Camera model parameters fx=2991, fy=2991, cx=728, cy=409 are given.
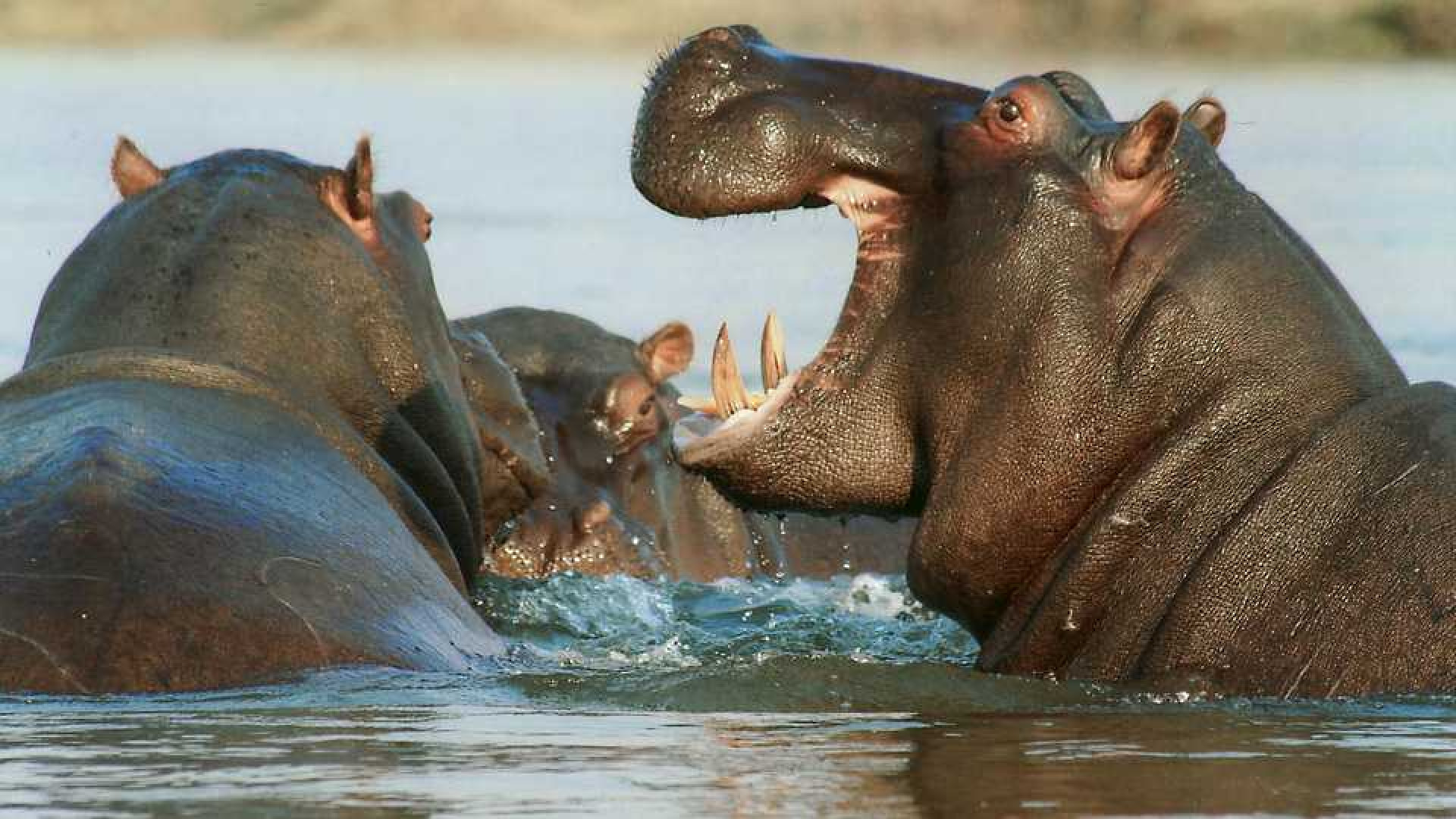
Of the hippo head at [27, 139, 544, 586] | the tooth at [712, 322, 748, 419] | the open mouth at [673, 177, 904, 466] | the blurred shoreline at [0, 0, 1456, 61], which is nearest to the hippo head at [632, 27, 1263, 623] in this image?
the open mouth at [673, 177, 904, 466]

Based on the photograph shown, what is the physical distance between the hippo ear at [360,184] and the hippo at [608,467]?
8.60 feet

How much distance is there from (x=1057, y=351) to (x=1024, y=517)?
0.36 m

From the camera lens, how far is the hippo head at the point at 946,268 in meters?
6.05

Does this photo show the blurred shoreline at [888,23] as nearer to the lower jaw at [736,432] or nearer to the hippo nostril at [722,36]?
the hippo nostril at [722,36]

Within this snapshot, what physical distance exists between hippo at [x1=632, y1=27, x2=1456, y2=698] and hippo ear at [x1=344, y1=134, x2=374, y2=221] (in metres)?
1.18

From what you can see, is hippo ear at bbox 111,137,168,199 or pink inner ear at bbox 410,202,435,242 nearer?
hippo ear at bbox 111,137,168,199

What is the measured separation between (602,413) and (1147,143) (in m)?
5.12

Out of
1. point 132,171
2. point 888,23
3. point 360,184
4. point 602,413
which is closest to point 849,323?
point 360,184

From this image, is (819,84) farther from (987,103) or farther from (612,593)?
(612,593)

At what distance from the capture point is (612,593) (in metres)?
9.05

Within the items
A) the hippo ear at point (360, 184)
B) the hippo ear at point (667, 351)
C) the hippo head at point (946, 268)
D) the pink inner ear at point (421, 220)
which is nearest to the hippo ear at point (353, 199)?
the hippo ear at point (360, 184)

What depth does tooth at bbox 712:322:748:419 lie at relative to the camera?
265 inches

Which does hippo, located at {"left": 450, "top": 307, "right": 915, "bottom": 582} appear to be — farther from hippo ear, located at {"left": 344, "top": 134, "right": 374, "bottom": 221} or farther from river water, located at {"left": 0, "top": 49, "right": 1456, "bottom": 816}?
hippo ear, located at {"left": 344, "top": 134, "right": 374, "bottom": 221}

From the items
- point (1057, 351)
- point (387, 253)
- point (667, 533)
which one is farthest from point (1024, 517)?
point (667, 533)
